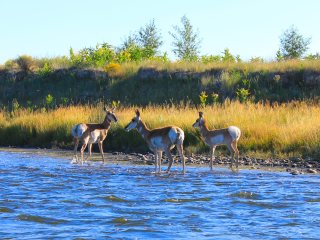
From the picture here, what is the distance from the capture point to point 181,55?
192 ft

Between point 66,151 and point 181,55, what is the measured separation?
34445mm

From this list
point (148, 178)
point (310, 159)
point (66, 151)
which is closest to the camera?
point (148, 178)

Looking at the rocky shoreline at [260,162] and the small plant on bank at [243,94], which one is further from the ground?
the small plant on bank at [243,94]

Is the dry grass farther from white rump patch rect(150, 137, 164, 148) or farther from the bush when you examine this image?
white rump patch rect(150, 137, 164, 148)

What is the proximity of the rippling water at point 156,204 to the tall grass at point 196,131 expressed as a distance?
3.47 meters

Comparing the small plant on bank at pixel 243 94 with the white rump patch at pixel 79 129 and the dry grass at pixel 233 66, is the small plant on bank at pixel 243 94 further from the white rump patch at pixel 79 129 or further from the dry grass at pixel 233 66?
the white rump patch at pixel 79 129

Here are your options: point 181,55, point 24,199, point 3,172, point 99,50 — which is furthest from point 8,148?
point 181,55

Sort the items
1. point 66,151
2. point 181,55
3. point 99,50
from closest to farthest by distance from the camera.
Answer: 1. point 66,151
2. point 99,50
3. point 181,55

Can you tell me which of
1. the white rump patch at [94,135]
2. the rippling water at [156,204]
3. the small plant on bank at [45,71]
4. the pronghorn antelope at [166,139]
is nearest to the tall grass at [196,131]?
the white rump patch at [94,135]

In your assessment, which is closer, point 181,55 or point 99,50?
point 99,50

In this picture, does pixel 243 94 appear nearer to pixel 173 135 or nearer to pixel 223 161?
pixel 223 161

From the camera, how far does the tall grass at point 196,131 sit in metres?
21.2

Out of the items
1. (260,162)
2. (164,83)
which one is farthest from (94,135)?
(164,83)

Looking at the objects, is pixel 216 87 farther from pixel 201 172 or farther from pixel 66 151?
pixel 201 172
